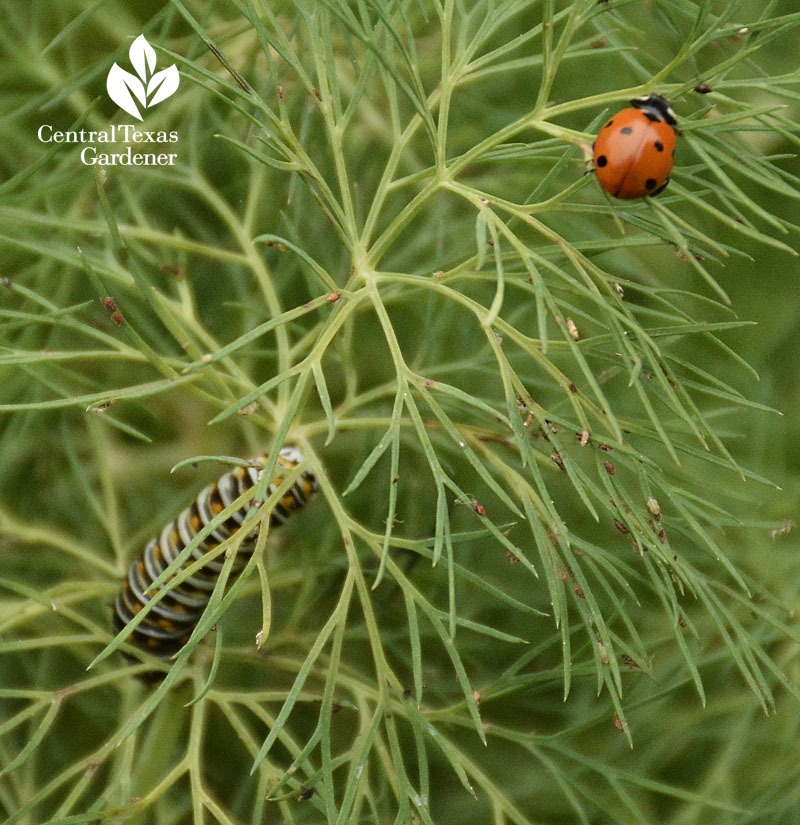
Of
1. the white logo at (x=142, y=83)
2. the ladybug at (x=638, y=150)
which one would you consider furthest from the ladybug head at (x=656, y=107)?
the white logo at (x=142, y=83)

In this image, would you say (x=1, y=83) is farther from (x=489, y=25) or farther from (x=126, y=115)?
(x=489, y=25)

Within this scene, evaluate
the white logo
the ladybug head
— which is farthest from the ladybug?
the white logo

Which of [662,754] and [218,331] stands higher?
[218,331]

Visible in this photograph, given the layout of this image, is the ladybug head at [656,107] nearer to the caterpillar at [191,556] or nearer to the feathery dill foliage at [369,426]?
the feathery dill foliage at [369,426]

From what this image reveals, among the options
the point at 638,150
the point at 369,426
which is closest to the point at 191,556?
the point at 369,426

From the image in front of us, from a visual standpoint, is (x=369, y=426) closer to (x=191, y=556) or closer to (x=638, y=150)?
(x=191, y=556)

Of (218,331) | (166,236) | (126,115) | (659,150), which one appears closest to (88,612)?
(218,331)

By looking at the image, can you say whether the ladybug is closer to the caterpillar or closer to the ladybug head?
the ladybug head
